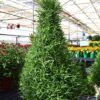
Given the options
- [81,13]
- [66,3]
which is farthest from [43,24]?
[81,13]

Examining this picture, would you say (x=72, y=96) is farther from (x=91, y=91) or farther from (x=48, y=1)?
(x=91, y=91)

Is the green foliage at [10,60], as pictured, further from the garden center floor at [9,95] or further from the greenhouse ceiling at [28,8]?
the greenhouse ceiling at [28,8]

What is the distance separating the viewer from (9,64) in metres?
3.73

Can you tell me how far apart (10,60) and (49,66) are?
1.06 meters

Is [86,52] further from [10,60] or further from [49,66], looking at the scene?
[49,66]

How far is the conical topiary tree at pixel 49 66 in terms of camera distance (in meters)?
2.79

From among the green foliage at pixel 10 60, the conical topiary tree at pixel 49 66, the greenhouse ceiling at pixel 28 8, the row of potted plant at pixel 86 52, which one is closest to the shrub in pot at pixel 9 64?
the green foliage at pixel 10 60

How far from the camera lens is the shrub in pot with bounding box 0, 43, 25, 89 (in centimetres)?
363

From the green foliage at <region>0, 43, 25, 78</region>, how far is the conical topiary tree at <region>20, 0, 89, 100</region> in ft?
2.50

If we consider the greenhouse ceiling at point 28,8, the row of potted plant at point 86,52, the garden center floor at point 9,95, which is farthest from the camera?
the greenhouse ceiling at point 28,8

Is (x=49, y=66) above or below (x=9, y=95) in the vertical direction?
above

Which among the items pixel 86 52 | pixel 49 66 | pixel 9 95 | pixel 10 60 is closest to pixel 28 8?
pixel 86 52

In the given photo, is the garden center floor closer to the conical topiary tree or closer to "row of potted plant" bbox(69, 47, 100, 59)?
the conical topiary tree

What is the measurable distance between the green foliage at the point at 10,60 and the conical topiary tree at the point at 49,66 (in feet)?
2.50
